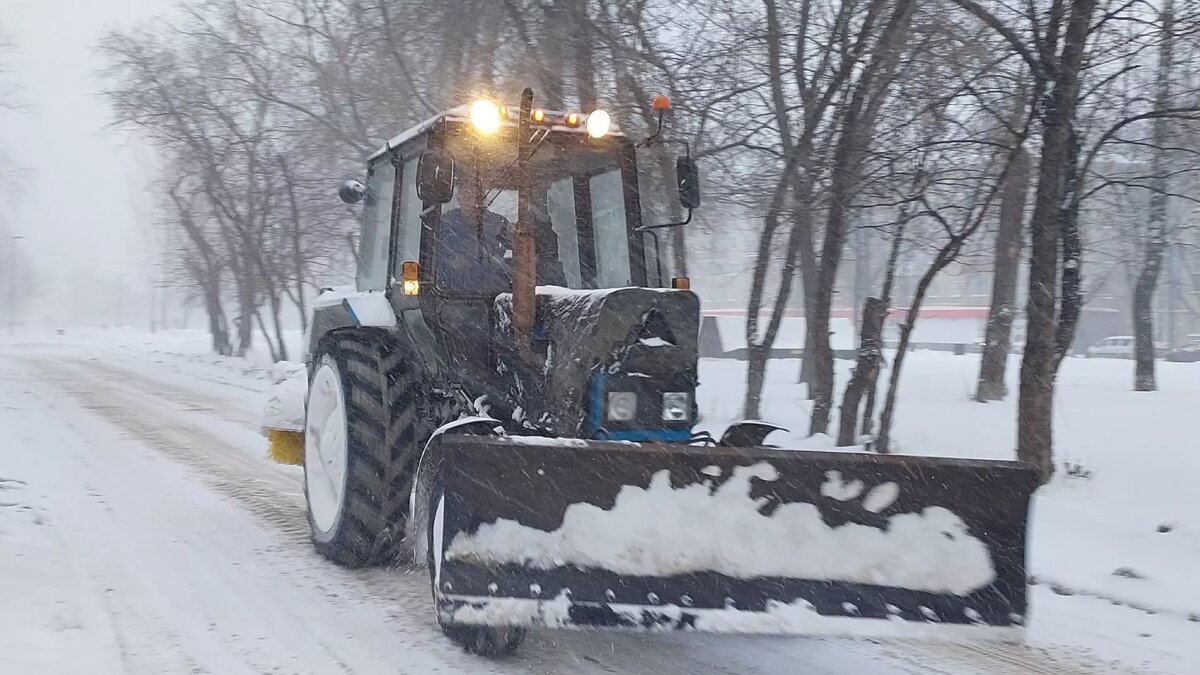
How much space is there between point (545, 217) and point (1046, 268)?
14.5 ft

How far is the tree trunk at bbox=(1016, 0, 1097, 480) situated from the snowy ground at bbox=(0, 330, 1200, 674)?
0.49 m

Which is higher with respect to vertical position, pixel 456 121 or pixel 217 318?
pixel 456 121

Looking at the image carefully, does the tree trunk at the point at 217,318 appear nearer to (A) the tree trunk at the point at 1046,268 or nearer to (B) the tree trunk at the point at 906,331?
(B) the tree trunk at the point at 906,331

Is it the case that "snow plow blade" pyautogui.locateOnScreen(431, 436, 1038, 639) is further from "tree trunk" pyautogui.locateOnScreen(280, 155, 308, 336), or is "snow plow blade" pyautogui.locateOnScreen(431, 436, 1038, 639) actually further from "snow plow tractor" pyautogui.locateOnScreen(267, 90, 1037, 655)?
"tree trunk" pyautogui.locateOnScreen(280, 155, 308, 336)

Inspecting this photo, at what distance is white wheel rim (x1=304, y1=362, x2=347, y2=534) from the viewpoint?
542 cm

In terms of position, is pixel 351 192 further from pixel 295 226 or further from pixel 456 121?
pixel 295 226

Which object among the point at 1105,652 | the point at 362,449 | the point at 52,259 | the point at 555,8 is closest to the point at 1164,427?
the point at 1105,652

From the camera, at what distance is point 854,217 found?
10273 mm

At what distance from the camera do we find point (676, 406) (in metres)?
4.46

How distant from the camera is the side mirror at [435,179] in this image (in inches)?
175

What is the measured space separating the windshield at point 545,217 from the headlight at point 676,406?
116 cm

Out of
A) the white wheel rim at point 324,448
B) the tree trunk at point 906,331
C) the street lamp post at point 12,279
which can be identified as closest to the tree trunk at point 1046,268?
the tree trunk at point 906,331

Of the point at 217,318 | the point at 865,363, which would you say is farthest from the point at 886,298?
the point at 217,318

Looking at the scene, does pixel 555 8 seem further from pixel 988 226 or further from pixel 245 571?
pixel 245 571
